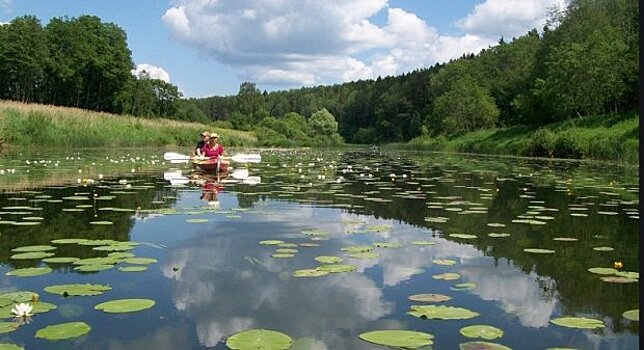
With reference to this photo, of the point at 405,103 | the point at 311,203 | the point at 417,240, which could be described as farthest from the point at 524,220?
the point at 405,103

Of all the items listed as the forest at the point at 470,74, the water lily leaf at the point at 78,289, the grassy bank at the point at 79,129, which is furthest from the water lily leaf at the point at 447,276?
the grassy bank at the point at 79,129

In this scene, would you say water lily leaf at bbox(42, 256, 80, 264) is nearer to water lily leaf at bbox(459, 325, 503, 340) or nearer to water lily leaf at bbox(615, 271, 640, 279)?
water lily leaf at bbox(459, 325, 503, 340)

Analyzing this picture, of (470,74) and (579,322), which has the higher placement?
(470,74)

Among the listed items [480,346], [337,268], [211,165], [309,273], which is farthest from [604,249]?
[211,165]

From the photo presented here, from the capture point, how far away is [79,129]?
32.0 meters

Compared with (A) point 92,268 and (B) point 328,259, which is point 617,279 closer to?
(B) point 328,259

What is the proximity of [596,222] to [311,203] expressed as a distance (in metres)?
4.26

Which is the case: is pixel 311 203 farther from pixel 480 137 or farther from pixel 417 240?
pixel 480 137

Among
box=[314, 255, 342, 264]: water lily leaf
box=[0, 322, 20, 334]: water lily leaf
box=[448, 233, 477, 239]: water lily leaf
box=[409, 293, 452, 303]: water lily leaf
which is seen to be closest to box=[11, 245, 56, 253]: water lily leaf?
box=[0, 322, 20, 334]: water lily leaf

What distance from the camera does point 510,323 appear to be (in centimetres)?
336

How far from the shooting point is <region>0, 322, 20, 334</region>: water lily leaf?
292 centimetres

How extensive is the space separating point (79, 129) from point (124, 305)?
103 feet

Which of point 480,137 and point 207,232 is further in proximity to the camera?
point 480,137

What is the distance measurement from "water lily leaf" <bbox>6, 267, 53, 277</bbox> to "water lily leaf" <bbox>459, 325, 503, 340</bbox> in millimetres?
3063
